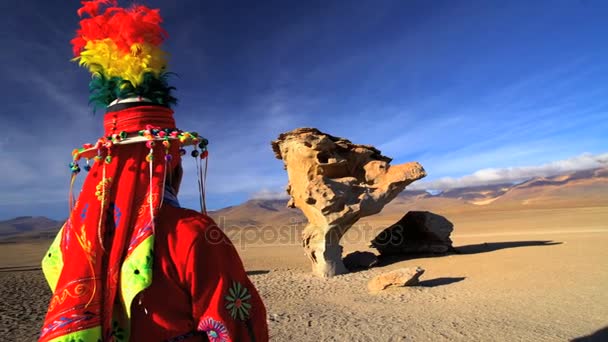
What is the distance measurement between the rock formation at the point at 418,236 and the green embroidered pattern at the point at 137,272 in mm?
12787

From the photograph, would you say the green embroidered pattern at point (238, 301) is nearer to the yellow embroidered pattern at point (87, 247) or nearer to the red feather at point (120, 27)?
the yellow embroidered pattern at point (87, 247)

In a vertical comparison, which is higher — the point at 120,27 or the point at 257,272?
the point at 120,27

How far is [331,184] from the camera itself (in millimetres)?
10688

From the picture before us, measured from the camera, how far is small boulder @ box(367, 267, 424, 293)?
7578 mm

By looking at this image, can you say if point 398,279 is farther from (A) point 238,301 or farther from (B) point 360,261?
(A) point 238,301

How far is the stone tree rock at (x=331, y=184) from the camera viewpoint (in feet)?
34.4

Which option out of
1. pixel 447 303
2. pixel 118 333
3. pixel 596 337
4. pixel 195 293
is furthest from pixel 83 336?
pixel 447 303

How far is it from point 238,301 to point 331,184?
9.48m

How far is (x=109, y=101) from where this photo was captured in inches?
62.8

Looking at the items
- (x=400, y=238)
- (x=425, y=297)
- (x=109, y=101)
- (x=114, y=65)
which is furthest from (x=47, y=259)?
(x=400, y=238)

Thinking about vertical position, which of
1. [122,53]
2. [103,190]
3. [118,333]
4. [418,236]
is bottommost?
[418,236]

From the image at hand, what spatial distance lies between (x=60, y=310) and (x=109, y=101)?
895 mm

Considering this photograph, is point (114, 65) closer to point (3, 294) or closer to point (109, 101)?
point (109, 101)

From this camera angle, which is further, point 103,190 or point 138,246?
point 103,190
